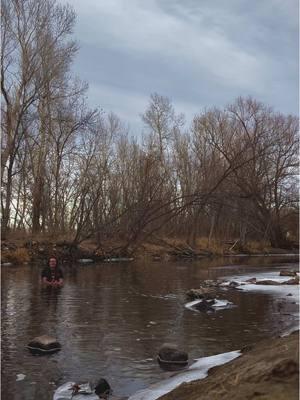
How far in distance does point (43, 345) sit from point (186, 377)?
9.72 ft

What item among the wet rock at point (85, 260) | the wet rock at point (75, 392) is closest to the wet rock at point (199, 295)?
the wet rock at point (75, 392)

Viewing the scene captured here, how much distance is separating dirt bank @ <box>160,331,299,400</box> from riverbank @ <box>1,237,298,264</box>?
2206 cm

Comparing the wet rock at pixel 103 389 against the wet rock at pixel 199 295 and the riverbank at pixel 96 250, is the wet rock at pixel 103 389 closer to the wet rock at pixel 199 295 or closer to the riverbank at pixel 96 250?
the wet rock at pixel 199 295

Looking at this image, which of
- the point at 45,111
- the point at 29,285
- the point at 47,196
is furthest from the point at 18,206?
the point at 29,285

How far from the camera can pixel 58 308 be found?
13.0 meters

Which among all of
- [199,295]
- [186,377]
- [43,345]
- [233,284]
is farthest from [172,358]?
[233,284]

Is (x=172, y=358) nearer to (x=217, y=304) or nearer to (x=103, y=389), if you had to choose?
(x=103, y=389)

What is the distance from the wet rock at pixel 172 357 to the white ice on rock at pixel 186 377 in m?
0.22

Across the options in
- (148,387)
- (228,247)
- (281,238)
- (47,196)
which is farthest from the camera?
(281,238)

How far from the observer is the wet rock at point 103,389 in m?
6.50

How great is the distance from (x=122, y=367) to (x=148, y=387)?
3.70 feet

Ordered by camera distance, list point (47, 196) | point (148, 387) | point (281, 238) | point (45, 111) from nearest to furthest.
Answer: point (148, 387), point (45, 111), point (47, 196), point (281, 238)

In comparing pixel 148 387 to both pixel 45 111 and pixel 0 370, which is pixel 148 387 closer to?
pixel 0 370

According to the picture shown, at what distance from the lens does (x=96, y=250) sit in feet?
106
